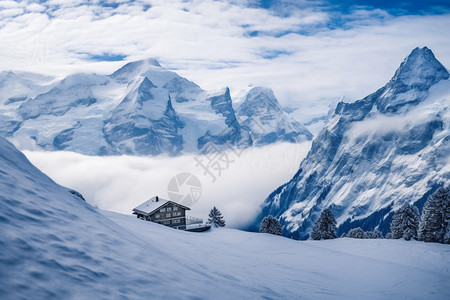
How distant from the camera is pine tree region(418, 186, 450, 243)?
44.0m

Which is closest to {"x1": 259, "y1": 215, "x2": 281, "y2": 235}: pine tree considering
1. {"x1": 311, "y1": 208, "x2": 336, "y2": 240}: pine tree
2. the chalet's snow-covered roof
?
{"x1": 311, "y1": 208, "x2": 336, "y2": 240}: pine tree

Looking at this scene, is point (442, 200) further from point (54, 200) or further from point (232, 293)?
point (54, 200)

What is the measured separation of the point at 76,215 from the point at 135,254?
2432 mm

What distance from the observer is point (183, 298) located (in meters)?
7.89

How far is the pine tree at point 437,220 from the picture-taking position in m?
44.0

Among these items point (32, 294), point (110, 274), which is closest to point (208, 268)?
point (110, 274)

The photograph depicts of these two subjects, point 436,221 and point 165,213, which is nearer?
point 436,221

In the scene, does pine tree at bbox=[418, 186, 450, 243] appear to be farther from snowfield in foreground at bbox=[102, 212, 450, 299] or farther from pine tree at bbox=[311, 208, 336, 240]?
pine tree at bbox=[311, 208, 336, 240]

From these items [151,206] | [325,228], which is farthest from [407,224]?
[151,206]

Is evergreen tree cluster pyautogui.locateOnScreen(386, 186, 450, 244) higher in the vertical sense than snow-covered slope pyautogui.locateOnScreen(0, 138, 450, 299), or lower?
lower

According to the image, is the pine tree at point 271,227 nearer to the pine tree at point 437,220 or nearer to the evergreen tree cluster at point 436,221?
the evergreen tree cluster at point 436,221

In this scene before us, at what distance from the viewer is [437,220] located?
4469cm

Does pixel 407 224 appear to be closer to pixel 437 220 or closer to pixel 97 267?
pixel 437 220

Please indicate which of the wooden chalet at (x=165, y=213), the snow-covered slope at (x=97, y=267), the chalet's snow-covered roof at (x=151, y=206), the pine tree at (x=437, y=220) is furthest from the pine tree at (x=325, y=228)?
the snow-covered slope at (x=97, y=267)
